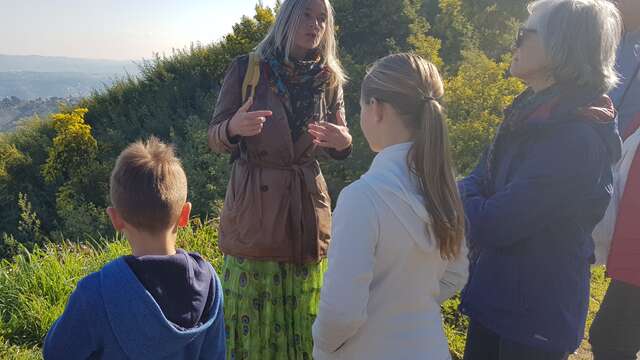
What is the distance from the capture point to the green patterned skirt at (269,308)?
241 cm

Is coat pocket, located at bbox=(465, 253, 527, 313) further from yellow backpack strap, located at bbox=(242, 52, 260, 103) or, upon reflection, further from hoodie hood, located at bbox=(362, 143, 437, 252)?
yellow backpack strap, located at bbox=(242, 52, 260, 103)

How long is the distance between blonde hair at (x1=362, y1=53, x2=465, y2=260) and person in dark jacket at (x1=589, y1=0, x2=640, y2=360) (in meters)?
0.93

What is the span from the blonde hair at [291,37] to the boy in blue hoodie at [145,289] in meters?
1.01

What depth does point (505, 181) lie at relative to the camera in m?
1.81

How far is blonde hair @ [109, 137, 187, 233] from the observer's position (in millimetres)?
1523

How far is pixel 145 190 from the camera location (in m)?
1.53

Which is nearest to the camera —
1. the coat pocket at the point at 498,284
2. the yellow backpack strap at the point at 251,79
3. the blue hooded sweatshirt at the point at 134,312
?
the blue hooded sweatshirt at the point at 134,312

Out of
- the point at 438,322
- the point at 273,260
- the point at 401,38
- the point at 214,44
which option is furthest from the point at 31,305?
the point at 214,44

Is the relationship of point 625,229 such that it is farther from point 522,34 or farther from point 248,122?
point 248,122

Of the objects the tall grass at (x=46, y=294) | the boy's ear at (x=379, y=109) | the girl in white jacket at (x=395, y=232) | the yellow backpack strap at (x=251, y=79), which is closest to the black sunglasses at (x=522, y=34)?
the girl in white jacket at (x=395, y=232)

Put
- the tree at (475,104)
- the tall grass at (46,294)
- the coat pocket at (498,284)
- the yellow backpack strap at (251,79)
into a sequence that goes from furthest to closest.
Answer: the tree at (475,104) → the tall grass at (46,294) → the yellow backpack strap at (251,79) → the coat pocket at (498,284)

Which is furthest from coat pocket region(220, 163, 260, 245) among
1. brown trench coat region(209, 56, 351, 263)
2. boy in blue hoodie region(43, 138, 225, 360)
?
boy in blue hoodie region(43, 138, 225, 360)

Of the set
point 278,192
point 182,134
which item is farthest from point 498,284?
point 182,134

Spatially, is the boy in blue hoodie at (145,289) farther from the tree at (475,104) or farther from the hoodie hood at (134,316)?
the tree at (475,104)
